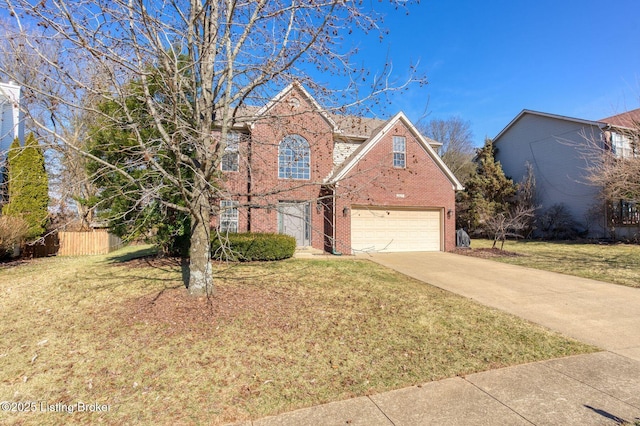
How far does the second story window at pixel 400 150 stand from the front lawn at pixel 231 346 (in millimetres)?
8261

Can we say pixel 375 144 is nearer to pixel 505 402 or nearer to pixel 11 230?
pixel 505 402

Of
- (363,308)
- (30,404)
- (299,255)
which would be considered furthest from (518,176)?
(30,404)

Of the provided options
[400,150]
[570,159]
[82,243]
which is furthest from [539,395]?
[570,159]

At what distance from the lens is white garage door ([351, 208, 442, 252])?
13.9 m

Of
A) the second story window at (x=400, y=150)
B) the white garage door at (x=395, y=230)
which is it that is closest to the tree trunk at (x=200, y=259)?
the white garage door at (x=395, y=230)

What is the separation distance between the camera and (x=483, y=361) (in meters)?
3.98

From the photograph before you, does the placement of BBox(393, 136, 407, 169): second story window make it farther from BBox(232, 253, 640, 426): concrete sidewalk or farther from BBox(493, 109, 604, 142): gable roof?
BBox(493, 109, 604, 142): gable roof

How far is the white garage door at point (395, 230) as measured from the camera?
45.6 ft

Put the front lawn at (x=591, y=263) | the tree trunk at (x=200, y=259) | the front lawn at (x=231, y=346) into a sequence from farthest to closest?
the front lawn at (x=591, y=263), the tree trunk at (x=200, y=259), the front lawn at (x=231, y=346)

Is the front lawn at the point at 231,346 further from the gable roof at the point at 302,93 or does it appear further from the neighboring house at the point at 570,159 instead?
the neighboring house at the point at 570,159

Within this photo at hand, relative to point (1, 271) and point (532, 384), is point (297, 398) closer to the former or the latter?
point (532, 384)

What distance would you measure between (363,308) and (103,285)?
5.98 meters

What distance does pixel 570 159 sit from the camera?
67.5 feet

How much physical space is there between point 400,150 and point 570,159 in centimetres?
1379
